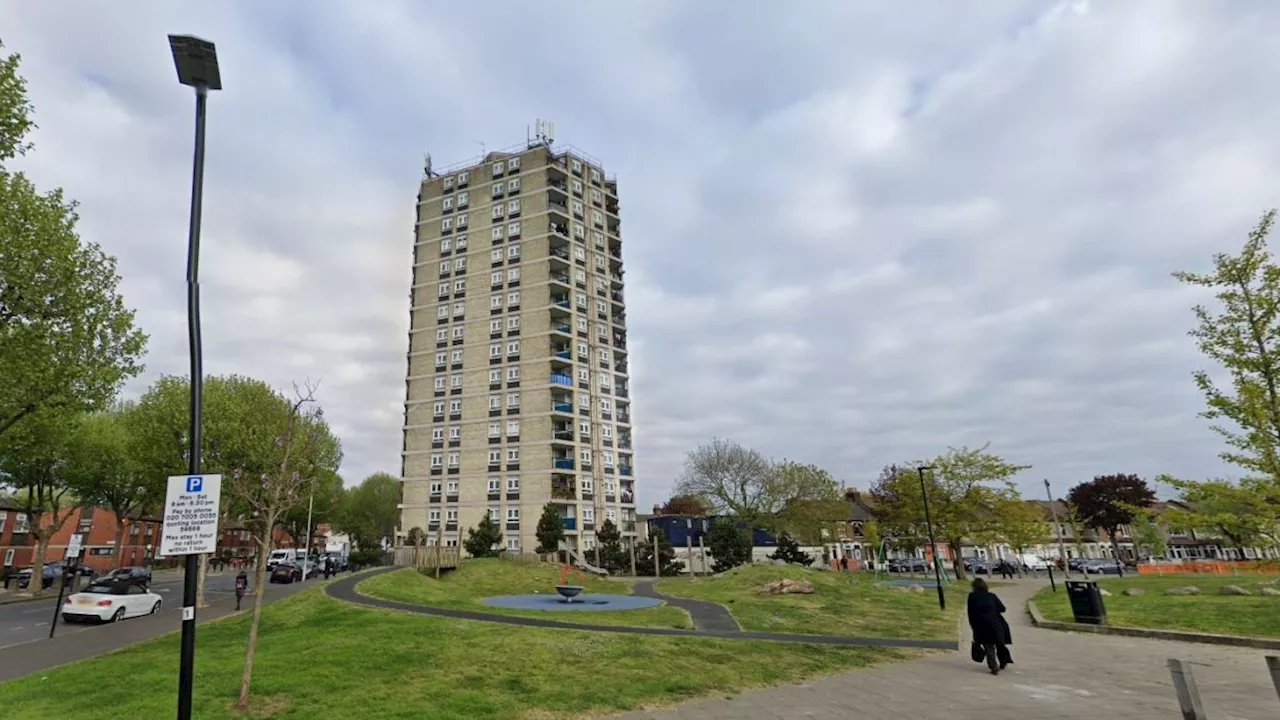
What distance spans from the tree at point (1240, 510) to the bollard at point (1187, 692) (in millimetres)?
10696

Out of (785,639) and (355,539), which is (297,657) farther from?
(355,539)

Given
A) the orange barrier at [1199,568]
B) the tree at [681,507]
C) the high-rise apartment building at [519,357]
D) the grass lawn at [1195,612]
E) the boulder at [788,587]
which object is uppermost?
the high-rise apartment building at [519,357]

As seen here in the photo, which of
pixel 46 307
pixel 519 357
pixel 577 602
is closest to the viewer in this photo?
pixel 46 307

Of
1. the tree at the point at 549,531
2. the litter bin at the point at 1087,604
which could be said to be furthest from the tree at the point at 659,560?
the litter bin at the point at 1087,604

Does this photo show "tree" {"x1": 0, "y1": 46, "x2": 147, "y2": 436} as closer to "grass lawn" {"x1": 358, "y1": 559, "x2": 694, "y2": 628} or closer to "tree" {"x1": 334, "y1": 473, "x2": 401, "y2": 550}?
"grass lawn" {"x1": 358, "y1": 559, "x2": 694, "y2": 628}

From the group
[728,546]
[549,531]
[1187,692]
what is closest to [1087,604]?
[1187,692]

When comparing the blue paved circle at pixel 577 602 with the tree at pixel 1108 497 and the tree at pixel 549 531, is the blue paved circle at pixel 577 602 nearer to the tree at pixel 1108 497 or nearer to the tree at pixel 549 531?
the tree at pixel 549 531

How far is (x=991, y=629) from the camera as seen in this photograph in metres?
11.9

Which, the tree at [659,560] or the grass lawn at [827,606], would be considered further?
the tree at [659,560]

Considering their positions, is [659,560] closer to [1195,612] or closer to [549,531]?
[549,531]

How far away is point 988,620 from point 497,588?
28269 mm

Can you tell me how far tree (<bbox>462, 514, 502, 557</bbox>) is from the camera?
5084 centimetres

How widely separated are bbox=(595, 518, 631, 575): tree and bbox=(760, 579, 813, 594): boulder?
23.5m

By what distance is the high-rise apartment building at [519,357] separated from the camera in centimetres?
5756
